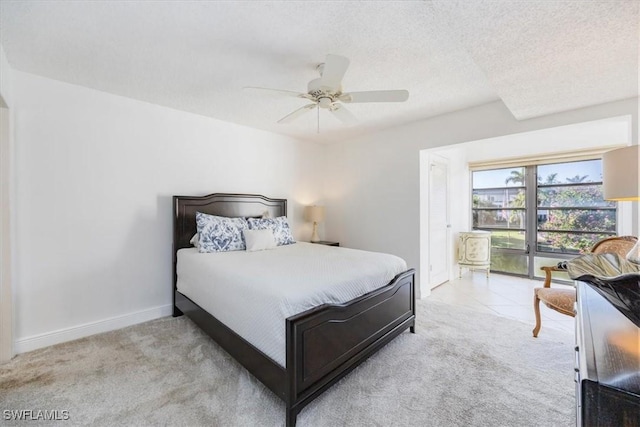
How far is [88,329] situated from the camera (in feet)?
8.51

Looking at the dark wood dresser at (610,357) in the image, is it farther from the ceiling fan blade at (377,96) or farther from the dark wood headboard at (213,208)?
the dark wood headboard at (213,208)

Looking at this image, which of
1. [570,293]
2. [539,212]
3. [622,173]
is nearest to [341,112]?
[622,173]

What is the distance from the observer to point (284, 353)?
151cm

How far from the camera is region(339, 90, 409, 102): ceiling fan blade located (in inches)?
78.0

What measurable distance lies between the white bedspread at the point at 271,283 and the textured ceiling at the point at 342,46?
1685 millimetres

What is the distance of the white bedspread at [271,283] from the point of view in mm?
1602

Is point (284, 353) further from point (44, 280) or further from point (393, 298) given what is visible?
point (44, 280)

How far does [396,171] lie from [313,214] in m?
1.49

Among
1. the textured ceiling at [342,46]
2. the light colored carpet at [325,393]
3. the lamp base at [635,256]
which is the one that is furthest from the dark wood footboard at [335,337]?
the textured ceiling at [342,46]

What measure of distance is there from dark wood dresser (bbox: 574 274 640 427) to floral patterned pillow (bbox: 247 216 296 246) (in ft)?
9.51

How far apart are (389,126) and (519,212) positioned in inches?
117

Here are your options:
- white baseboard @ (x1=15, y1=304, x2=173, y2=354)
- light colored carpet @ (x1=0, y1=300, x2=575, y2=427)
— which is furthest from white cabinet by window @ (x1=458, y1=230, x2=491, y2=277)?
white baseboard @ (x1=15, y1=304, x2=173, y2=354)

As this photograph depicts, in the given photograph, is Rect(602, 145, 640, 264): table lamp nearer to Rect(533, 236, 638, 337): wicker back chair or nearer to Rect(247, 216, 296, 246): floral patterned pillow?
Rect(533, 236, 638, 337): wicker back chair

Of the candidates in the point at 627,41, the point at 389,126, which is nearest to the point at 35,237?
the point at 389,126
